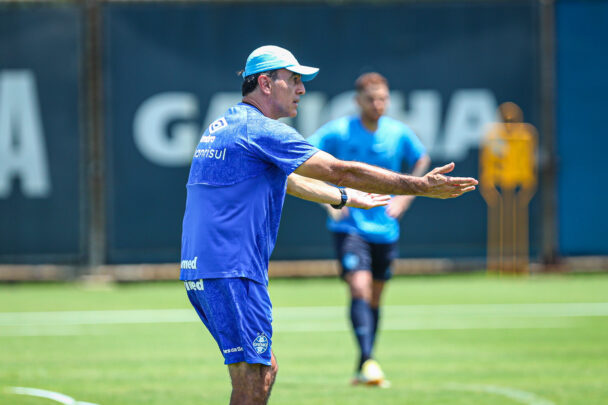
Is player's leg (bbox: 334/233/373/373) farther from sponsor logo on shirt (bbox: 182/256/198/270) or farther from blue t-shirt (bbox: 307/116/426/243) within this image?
sponsor logo on shirt (bbox: 182/256/198/270)

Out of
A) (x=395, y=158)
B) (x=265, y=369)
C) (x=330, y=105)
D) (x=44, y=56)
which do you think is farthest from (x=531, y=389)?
(x=44, y=56)

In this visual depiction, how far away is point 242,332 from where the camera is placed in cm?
523

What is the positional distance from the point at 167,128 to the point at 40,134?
216cm

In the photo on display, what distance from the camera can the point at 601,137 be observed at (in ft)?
60.2

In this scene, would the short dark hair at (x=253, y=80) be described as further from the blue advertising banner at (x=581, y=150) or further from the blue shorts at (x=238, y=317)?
the blue advertising banner at (x=581, y=150)

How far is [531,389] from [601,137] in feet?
35.7

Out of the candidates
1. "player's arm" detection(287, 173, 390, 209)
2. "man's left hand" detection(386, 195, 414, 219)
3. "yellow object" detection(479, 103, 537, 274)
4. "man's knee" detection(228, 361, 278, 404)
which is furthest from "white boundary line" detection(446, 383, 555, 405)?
"yellow object" detection(479, 103, 537, 274)

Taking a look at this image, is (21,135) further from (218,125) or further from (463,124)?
(218,125)

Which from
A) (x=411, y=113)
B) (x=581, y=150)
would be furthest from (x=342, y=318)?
(x=581, y=150)

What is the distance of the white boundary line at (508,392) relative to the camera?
783cm

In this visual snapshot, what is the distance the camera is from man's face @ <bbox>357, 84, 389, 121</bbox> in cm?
914

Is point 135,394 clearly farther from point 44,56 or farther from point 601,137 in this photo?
point 601,137

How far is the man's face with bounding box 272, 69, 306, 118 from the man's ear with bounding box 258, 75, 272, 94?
24 mm

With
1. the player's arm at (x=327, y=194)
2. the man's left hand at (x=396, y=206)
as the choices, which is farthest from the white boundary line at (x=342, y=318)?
the player's arm at (x=327, y=194)
